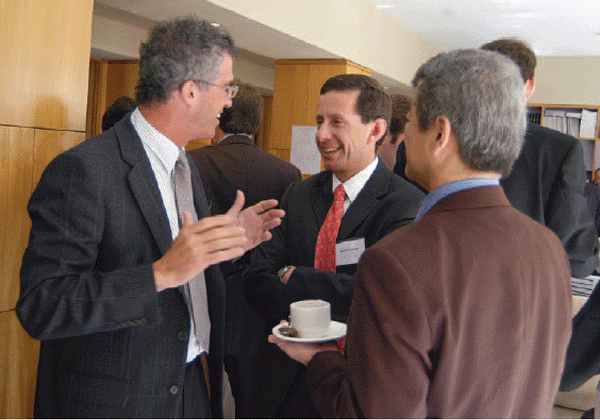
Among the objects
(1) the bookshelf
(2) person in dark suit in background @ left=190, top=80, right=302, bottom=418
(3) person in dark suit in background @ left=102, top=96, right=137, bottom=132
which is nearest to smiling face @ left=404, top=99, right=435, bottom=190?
(2) person in dark suit in background @ left=190, top=80, right=302, bottom=418

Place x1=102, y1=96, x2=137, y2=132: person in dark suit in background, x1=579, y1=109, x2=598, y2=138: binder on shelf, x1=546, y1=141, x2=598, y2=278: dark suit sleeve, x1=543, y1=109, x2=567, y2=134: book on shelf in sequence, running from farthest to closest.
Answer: x1=543, y1=109, x2=567, y2=134: book on shelf
x1=579, y1=109, x2=598, y2=138: binder on shelf
x1=102, y1=96, x2=137, y2=132: person in dark suit in background
x1=546, y1=141, x2=598, y2=278: dark suit sleeve

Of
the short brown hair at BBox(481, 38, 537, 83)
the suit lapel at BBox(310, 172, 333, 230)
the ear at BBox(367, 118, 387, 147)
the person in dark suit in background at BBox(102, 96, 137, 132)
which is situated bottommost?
the suit lapel at BBox(310, 172, 333, 230)

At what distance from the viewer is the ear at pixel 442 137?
3.23ft

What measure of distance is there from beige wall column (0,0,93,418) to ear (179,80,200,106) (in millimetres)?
694

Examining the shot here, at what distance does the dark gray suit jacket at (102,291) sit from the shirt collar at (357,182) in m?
0.74

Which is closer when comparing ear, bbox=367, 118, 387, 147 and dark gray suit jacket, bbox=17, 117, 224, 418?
dark gray suit jacket, bbox=17, 117, 224, 418

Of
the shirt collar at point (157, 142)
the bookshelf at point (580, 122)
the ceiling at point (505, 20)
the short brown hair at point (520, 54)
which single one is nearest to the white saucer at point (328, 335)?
the shirt collar at point (157, 142)

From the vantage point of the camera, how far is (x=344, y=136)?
1.99 metres

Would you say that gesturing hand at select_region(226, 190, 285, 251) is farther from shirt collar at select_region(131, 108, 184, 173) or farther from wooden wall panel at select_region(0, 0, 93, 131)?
wooden wall panel at select_region(0, 0, 93, 131)

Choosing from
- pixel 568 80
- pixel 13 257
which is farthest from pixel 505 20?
pixel 13 257

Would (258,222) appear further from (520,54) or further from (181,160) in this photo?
(520,54)

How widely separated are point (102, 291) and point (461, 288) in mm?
806

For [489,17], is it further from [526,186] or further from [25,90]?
[25,90]

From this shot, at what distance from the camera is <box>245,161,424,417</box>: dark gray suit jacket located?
1728mm
